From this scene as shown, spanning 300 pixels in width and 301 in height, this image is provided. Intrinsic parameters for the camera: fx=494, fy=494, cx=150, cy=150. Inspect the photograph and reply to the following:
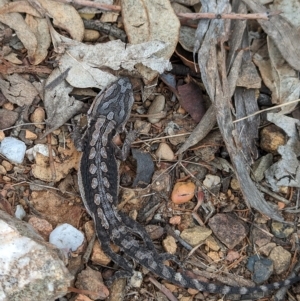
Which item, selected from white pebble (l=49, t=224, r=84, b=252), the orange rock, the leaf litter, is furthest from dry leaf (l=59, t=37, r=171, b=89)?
white pebble (l=49, t=224, r=84, b=252)

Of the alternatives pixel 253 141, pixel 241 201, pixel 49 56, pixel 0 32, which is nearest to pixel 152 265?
pixel 241 201

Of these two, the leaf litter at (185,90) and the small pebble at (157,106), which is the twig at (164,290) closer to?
the leaf litter at (185,90)

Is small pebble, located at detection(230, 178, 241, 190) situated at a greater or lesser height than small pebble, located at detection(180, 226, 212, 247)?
greater

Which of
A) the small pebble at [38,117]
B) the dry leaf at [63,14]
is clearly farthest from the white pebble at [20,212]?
the dry leaf at [63,14]

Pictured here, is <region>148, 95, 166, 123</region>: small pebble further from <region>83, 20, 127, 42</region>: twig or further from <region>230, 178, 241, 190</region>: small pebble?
<region>230, 178, 241, 190</region>: small pebble

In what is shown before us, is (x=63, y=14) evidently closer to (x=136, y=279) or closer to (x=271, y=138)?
(x=271, y=138)
